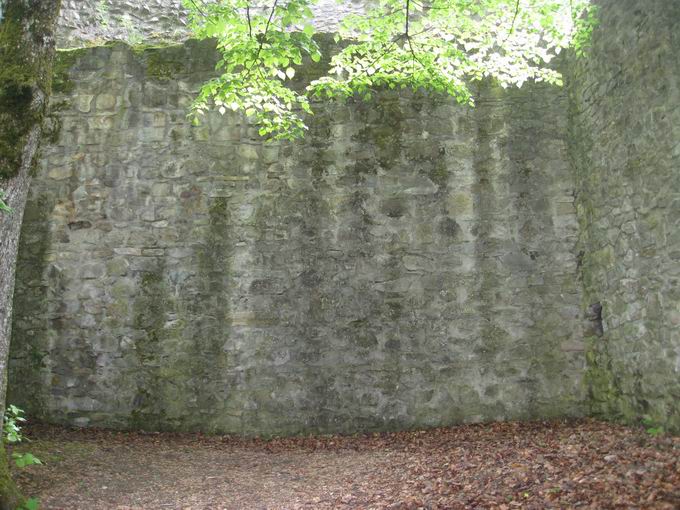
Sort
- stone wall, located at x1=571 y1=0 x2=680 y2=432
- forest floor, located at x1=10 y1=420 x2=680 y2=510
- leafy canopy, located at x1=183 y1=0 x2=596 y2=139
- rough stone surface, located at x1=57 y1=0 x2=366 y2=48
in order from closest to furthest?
forest floor, located at x1=10 y1=420 x2=680 y2=510 < stone wall, located at x1=571 y1=0 x2=680 y2=432 < leafy canopy, located at x1=183 y1=0 x2=596 y2=139 < rough stone surface, located at x1=57 y1=0 x2=366 y2=48

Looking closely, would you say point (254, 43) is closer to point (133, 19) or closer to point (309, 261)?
point (309, 261)

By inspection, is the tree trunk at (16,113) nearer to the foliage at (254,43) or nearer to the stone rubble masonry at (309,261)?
the foliage at (254,43)

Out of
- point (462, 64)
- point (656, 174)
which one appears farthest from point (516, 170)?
point (656, 174)

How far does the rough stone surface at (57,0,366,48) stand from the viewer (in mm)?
10328

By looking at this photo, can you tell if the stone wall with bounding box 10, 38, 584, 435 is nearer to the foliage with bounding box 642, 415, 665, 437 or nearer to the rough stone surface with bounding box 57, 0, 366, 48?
the foliage with bounding box 642, 415, 665, 437

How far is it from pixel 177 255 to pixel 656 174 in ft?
14.9

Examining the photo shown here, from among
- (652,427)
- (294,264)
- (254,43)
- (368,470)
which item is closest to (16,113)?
(254,43)

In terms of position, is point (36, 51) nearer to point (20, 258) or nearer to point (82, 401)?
point (20, 258)

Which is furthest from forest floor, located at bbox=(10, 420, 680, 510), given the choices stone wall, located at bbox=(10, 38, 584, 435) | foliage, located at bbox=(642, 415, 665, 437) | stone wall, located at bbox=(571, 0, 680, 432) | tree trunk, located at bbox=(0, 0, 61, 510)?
tree trunk, located at bbox=(0, 0, 61, 510)

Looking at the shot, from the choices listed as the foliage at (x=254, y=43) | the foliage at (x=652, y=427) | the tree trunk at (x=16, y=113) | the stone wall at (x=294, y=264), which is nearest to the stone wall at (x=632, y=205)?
the foliage at (x=652, y=427)

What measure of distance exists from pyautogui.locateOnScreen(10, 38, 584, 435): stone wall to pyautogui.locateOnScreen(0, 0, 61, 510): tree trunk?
8.11ft

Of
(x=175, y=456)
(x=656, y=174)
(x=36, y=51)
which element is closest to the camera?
(x=36, y=51)

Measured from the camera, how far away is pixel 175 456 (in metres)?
5.53

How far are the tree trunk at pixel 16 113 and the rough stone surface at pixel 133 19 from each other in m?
6.63
